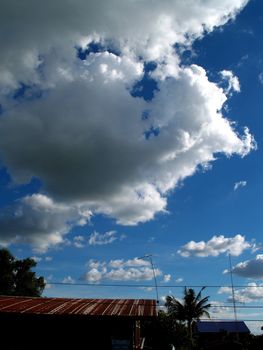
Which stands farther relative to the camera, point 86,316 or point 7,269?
point 7,269

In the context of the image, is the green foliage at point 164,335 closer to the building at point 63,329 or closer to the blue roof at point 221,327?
the blue roof at point 221,327

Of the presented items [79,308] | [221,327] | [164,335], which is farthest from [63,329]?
[221,327]

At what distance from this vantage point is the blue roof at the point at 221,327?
60.4m

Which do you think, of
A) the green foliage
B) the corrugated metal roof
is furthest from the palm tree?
the corrugated metal roof

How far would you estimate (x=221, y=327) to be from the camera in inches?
2426

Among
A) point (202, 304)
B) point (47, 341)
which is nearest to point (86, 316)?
point (47, 341)

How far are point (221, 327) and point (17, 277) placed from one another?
3237cm

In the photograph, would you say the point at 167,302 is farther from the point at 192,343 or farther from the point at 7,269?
the point at 7,269

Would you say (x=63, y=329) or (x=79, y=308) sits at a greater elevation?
(x=79, y=308)

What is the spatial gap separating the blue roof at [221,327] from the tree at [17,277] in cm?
2734

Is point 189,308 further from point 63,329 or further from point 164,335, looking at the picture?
point 63,329

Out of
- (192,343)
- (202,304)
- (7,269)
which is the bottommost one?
(192,343)

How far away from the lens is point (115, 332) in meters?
15.8

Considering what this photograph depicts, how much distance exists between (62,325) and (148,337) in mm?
28365
